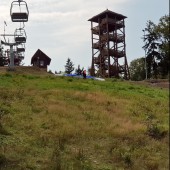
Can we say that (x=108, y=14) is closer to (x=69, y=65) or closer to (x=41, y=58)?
(x=41, y=58)

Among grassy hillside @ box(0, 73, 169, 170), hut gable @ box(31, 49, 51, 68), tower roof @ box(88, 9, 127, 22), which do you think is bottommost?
grassy hillside @ box(0, 73, 169, 170)

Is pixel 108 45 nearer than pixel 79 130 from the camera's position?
No

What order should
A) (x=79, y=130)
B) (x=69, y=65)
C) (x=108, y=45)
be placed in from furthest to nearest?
(x=69, y=65) < (x=108, y=45) < (x=79, y=130)

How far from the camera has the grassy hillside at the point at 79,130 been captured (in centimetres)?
1422

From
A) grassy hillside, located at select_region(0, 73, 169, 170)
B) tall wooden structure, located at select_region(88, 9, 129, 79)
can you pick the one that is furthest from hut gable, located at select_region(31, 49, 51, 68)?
grassy hillside, located at select_region(0, 73, 169, 170)

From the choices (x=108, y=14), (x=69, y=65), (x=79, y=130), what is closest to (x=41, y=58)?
(x=108, y=14)

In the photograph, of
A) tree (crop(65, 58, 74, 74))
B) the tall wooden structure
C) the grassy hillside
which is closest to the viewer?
the grassy hillside

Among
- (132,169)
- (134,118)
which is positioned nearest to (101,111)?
(134,118)

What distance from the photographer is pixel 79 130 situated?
59.0 feet

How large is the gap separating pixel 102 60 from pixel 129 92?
1233 inches

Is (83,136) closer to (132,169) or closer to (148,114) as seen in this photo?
(132,169)

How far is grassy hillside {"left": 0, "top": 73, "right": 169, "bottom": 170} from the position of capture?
1422cm

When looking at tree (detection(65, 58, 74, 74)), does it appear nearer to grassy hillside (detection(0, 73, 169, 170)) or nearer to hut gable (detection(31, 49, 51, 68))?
hut gable (detection(31, 49, 51, 68))

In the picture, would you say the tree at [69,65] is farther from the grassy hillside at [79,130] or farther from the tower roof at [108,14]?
the grassy hillside at [79,130]
